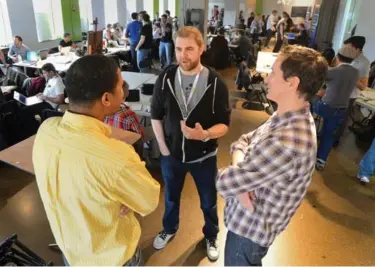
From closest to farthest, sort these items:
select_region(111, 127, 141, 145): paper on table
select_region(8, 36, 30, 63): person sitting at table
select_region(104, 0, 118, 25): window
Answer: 1. select_region(111, 127, 141, 145): paper on table
2. select_region(8, 36, 30, 63): person sitting at table
3. select_region(104, 0, 118, 25): window

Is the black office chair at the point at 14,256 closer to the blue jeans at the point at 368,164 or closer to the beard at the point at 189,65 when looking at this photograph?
the beard at the point at 189,65

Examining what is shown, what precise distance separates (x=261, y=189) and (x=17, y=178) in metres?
3.06

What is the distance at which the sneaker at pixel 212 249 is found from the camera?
217 centimetres

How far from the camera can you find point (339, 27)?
9375 millimetres

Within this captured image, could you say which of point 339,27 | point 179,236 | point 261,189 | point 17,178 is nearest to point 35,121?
point 17,178

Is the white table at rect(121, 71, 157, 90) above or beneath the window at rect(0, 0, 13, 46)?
beneath

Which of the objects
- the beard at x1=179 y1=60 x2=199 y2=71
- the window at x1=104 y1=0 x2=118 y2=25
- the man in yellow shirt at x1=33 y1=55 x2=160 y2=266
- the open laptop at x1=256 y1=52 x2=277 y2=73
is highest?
the window at x1=104 y1=0 x2=118 y2=25

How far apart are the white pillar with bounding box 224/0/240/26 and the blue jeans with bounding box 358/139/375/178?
517 inches

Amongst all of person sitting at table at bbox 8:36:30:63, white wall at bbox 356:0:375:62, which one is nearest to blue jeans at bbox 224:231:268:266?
white wall at bbox 356:0:375:62

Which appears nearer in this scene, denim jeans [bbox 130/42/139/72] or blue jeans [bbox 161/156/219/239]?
blue jeans [bbox 161/156/219/239]

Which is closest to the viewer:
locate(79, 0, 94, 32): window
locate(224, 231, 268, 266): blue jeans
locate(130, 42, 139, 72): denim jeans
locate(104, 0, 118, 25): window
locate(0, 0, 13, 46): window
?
locate(224, 231, 268, 266): blue jeans

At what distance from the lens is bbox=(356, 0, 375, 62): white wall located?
19.1 ft

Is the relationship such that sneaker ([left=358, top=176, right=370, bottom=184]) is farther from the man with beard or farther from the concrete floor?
the man with beard

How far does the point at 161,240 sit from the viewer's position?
227cm
